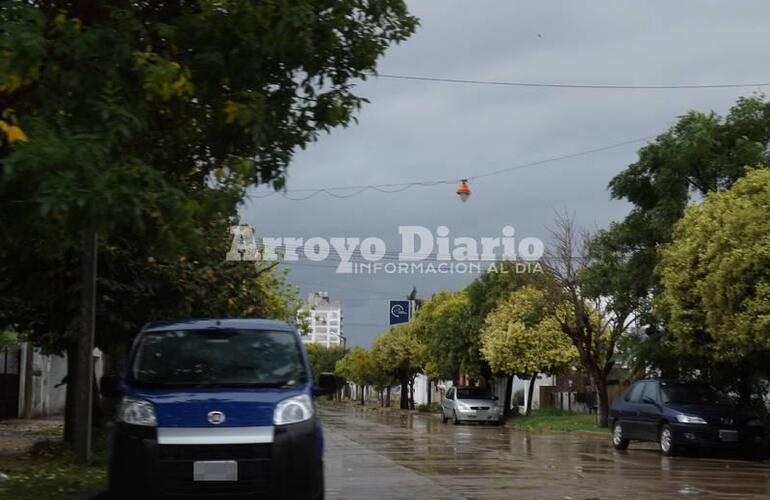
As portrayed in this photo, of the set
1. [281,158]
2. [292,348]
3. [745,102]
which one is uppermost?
[745,102]

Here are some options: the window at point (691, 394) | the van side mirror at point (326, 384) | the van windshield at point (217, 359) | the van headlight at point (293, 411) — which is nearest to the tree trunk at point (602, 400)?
the window at point (691, 394)

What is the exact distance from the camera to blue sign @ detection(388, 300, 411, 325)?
245 feet

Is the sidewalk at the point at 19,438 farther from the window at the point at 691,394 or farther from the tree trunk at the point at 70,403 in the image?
the window at the point at 691,394

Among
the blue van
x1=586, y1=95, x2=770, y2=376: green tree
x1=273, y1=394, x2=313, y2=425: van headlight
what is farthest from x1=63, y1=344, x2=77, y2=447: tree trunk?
x1=586, y1=95, x2=770, y2=376: green tree

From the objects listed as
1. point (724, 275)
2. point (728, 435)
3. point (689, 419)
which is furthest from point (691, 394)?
point (724, 275)

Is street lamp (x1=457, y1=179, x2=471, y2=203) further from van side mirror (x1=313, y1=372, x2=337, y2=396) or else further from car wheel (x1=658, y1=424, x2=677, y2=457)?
van side mirror (x1=313, y1=372, x2=337, y2=396)

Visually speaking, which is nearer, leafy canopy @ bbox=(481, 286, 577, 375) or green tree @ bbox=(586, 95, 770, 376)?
green tree @ bbox=(586, 95, 770, 376)

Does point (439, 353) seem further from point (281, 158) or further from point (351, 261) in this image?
point (281, 158)

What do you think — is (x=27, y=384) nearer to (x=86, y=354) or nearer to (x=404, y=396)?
(x=86, y=354)

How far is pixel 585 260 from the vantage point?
3366 cm

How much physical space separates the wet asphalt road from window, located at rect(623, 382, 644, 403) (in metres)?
1.15

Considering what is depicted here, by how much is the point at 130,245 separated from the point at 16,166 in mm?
9637

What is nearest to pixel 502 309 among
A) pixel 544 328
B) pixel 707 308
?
pixel 544 328

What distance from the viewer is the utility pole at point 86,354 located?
550 inches
